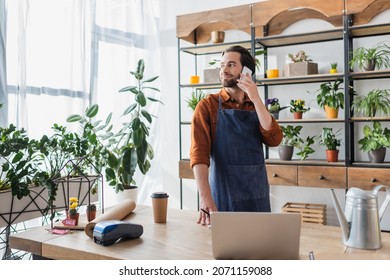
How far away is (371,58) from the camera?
3049 mm

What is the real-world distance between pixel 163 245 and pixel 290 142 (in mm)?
2455

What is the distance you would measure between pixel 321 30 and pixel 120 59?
2.02 metres

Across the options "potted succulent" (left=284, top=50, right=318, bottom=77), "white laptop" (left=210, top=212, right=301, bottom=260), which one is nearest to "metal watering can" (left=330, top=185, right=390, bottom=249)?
"white laptop" (left=210, top=212, right=301, bottom=260)

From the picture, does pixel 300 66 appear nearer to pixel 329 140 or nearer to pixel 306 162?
pixel 329 140

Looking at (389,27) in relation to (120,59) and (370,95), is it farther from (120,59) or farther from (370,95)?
(120,59)

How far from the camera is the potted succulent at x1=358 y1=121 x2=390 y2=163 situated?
2963mm

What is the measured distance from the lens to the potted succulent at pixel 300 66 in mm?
3266

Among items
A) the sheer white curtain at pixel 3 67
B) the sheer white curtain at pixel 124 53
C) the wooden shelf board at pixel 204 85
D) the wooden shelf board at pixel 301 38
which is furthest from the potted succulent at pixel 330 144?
the sheer white curtain at pixel 3 67

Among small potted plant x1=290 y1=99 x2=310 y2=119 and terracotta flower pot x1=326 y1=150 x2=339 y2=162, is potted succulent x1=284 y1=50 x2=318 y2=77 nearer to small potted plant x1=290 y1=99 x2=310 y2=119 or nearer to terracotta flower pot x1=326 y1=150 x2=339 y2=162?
small potted plant x1=290 y1=99 x2=310 y2=119

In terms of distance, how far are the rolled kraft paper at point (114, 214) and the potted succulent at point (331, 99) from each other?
222 cm

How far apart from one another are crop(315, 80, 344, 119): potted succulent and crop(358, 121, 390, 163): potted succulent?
0.92 ft

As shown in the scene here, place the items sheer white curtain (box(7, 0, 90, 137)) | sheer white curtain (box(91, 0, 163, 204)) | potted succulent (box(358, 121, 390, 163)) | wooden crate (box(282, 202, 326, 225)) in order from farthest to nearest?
sheer white curtain (box(91, 0, 163, 204)) < wooden crate (box(282, 202, 326, 225)) < potted succulent (box(358, 121, 390, 163)) < sheer white curtain (box(7, 0, 90, 137))

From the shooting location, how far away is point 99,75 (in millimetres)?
3719

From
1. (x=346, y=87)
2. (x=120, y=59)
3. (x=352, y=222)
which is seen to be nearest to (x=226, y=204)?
(x=352, y=222)
